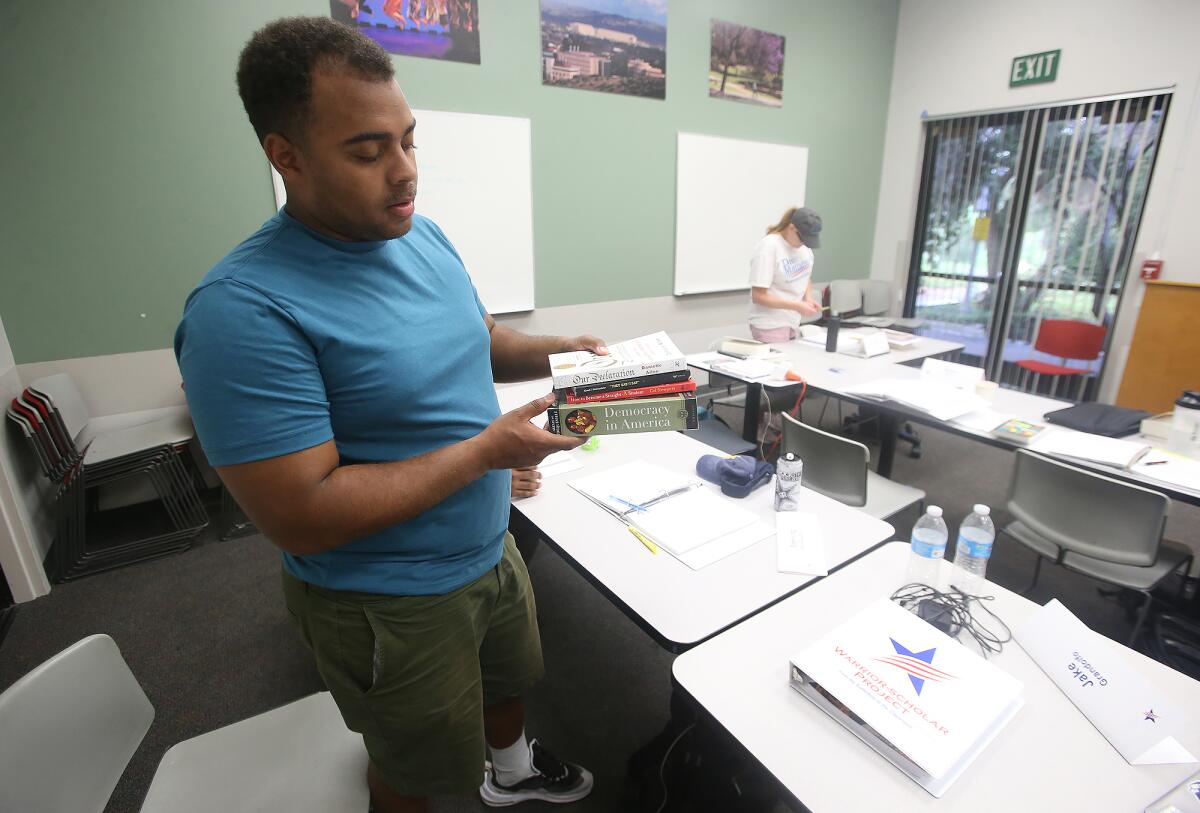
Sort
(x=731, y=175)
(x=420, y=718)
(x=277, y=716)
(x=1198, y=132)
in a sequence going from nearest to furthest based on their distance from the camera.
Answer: (x=420, y=718) → (x=277, y=716) → (x=1198, y=132) → (x=731, y=175)

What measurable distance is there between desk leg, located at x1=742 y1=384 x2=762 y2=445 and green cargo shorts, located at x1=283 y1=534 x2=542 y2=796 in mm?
2327

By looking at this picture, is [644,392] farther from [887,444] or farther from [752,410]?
[887,444]

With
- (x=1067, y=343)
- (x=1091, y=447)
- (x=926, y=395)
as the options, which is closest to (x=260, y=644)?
(x=926, y=395)

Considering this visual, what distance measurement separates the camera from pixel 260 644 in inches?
85.6

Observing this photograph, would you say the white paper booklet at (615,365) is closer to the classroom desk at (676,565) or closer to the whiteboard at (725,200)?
the classroom desk at (676,565)

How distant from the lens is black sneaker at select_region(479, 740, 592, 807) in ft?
5.01

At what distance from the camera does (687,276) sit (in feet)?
15.2

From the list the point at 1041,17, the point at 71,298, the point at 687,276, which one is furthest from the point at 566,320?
the point at 1041,17

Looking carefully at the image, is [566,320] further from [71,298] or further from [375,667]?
[375,667]

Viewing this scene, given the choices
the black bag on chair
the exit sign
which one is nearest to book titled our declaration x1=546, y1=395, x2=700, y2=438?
the black bag on chair

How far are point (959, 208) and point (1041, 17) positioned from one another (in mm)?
1424

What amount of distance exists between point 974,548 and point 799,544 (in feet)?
1.17

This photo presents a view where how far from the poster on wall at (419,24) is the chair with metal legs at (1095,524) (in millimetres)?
3441

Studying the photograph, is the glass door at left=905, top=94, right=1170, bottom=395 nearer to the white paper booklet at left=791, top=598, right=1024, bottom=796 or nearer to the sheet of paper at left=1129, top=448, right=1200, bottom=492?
the sheet of paper at left=1129, top=448, right=1200, bottom=492
